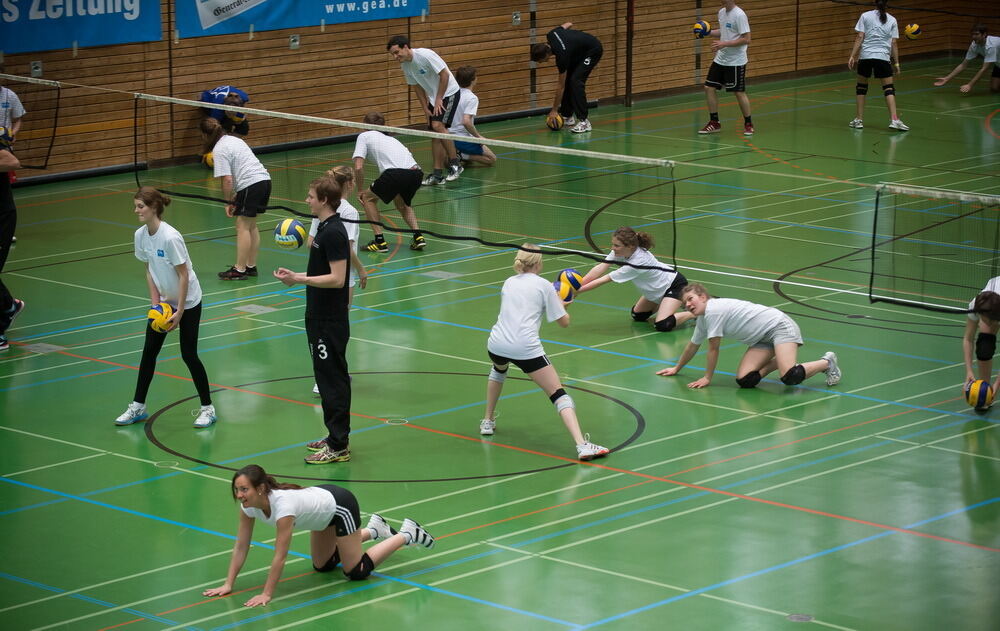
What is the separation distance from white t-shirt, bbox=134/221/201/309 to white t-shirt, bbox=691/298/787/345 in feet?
14.1

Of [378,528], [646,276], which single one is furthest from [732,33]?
[378,528]

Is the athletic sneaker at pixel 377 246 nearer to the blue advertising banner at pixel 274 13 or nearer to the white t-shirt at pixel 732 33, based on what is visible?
the blue advertising banner at pixel 274 13

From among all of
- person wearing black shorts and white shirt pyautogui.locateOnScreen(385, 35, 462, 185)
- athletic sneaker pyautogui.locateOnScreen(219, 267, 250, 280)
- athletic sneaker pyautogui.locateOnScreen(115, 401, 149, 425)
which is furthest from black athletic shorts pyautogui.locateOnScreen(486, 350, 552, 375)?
person wearing black shorts and white shirt pyautogui.locateOnScreen(385, 35, 462, 185)

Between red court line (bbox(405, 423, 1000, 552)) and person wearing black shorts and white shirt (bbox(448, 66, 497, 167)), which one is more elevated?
person wearing black shorts and white shirt (bbox(448, 66, 497, 167))

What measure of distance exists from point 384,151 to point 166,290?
20.6ft

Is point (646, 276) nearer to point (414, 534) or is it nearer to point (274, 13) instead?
point (414, 534)

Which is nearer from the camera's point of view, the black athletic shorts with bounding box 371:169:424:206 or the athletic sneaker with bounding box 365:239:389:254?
the black athletic shorts with bounding box 371:169:424:206

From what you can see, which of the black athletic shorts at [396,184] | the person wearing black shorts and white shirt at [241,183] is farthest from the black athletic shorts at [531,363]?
the black athletic shorts at [396,184]

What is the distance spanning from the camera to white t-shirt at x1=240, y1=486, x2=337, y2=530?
884 cm

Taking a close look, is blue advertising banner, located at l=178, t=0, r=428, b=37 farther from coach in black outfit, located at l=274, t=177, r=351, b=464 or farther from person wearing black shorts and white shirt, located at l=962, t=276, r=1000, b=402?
person wearing black shorts and white shirt, located at l=962, t=276, r=1000, b=402

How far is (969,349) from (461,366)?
4.51 meters

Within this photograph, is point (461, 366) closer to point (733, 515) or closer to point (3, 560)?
point (733, 515)

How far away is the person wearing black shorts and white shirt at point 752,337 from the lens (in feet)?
42.8

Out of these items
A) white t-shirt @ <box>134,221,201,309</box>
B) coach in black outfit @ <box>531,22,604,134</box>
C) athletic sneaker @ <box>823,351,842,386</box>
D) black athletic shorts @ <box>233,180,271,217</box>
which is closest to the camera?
white t-shirt @ <box>134,221,201,309</box>
